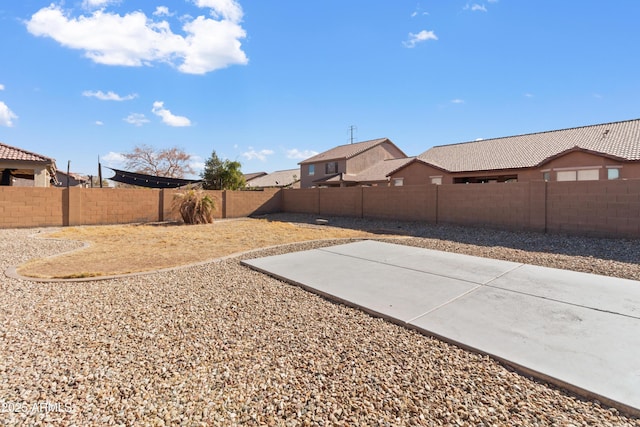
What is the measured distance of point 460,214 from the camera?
11844mm

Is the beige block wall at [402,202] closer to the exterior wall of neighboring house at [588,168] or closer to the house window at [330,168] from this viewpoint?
the exterior wall of neighboring house at [588,168]

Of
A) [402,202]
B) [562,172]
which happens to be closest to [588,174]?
[562,172]

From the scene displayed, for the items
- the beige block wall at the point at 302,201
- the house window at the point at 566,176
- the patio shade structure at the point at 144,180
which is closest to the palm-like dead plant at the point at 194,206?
the beige block wall at the point at 302,201

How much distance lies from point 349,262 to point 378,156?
92.2 ft

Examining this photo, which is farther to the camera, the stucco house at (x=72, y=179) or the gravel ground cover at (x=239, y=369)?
the stucco house at (x=72, y=179)

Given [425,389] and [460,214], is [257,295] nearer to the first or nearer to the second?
[425,389]

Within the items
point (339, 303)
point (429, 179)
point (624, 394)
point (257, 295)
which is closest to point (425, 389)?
point (624, 394)

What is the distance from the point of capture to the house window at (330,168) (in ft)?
104

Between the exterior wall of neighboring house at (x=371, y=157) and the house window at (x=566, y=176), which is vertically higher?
the exterior wall of neighboring house at (x=371, y=157)

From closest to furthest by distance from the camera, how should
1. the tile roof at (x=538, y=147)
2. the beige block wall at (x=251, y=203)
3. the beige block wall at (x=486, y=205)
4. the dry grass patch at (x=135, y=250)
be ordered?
1. the dry grass patch at (x=135, y=250)
2. the beige block wall at (x=486, y=205)
3. the tile roof at (x=538, y=147)
4. the beige block wall at (x=251, y=203)

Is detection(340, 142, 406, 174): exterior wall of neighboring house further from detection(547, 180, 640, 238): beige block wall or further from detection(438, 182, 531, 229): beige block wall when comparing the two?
detection(547, 180, 640, 238): beige block wall

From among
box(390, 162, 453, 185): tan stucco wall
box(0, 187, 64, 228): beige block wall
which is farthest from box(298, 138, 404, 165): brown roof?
box(0, 187, 64, 228): beige block wall

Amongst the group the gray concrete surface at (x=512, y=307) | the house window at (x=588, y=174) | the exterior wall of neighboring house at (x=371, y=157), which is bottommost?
the gray concrete surface at (x=512, y=307)

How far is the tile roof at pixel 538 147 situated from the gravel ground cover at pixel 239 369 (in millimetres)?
17829
